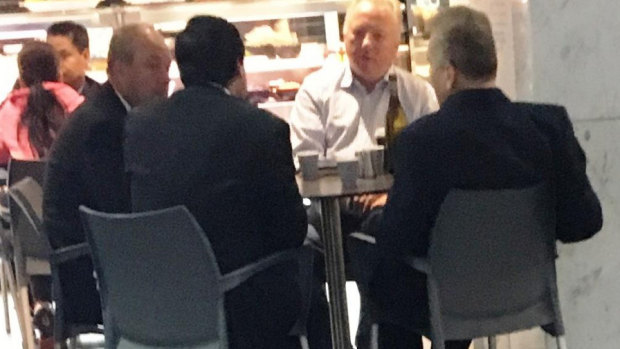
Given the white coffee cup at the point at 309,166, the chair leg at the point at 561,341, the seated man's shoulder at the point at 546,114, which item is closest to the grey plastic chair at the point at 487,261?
the chair leg at the point at 561,341

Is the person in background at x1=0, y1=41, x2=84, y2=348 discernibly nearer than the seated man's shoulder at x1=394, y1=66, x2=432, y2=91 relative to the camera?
No

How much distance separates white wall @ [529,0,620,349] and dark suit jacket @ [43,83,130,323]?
1.40 metres

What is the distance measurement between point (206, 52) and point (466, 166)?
0.79 m

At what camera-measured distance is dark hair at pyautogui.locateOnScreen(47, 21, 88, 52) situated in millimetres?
5410

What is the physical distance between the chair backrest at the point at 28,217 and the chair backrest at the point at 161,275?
0.91m

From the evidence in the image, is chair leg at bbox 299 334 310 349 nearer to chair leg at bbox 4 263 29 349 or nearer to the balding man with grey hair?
the balding man with grey hair

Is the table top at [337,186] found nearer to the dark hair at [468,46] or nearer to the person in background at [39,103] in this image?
the dark hair at [468,46]

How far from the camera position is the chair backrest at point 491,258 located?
253cm

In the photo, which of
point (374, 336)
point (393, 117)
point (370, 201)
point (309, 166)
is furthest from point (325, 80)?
point (374, 336)

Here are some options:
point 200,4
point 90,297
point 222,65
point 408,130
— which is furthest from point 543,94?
point 200,4

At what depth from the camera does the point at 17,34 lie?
6281mm

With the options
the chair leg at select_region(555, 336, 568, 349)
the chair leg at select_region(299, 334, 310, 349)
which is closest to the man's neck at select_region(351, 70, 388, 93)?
the chair leg at select_region(299, 334, 310, 349)

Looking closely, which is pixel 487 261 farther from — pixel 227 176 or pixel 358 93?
pixel 358 93

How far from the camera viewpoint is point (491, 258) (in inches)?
102
